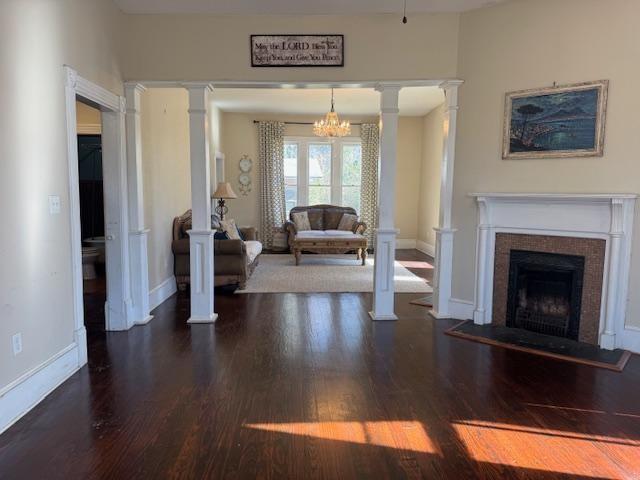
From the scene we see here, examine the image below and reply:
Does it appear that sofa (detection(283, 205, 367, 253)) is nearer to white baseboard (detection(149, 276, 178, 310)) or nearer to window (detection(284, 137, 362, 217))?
window (detection(284, 137, 362, 217))

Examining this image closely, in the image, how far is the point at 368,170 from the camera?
9.20 meters

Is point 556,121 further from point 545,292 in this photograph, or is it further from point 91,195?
point 91,195

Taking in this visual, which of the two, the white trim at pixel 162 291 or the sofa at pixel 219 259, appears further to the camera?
the sofa at pixel 219 259

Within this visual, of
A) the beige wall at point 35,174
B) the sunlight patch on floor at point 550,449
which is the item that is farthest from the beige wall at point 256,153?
the sunlight patch on floor at point 550,449

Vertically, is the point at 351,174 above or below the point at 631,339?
above

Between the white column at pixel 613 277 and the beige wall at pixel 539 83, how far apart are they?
0.37 ft

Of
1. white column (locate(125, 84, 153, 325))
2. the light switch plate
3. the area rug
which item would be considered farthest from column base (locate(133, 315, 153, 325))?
the light switch plate

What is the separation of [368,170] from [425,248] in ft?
6.54

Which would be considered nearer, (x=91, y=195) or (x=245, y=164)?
(x=91, y=195)

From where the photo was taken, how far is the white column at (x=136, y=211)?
3971mm

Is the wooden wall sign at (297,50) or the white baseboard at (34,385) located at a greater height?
the wooden wall sign at (297,50)

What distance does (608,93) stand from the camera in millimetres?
3424

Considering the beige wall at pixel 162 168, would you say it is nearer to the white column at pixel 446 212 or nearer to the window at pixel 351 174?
the white column at pixel 446 212

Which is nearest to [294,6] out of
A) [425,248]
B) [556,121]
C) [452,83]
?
[452,83]
